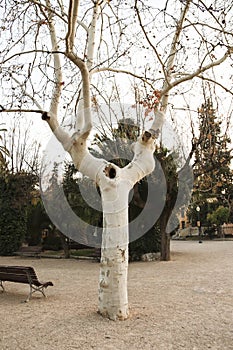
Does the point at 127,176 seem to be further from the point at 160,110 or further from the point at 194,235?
the point at 194,235

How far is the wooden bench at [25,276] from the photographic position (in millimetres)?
8051

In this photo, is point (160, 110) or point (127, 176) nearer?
point (127, 176)

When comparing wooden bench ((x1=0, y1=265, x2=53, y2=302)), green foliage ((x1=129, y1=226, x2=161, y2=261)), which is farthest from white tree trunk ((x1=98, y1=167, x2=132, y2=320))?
green foliage ((x1=129, y1=226, x2=161, y2=261))

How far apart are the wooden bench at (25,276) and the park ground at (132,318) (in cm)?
27

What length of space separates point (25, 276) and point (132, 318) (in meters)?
3.05

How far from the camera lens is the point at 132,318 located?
615 centimetres

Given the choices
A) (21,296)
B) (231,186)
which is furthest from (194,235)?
(21,296)

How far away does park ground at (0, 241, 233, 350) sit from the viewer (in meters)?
4.97

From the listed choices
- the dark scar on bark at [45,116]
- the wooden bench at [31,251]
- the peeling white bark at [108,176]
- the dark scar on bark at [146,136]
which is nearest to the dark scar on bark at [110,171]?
the peeling white bark at [108,176]

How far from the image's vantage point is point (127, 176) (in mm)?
6500

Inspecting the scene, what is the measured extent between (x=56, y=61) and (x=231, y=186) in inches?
1162

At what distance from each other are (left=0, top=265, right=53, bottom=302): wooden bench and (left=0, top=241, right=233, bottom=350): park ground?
274 mm

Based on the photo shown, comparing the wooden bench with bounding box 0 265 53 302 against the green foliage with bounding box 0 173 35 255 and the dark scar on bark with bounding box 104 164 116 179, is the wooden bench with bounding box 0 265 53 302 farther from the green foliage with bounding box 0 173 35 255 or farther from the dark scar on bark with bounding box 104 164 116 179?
the green foliage with bounding box 0 173 35 255

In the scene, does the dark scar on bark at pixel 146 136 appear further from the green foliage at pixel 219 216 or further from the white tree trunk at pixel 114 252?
the green foliage at pixel 219 216
